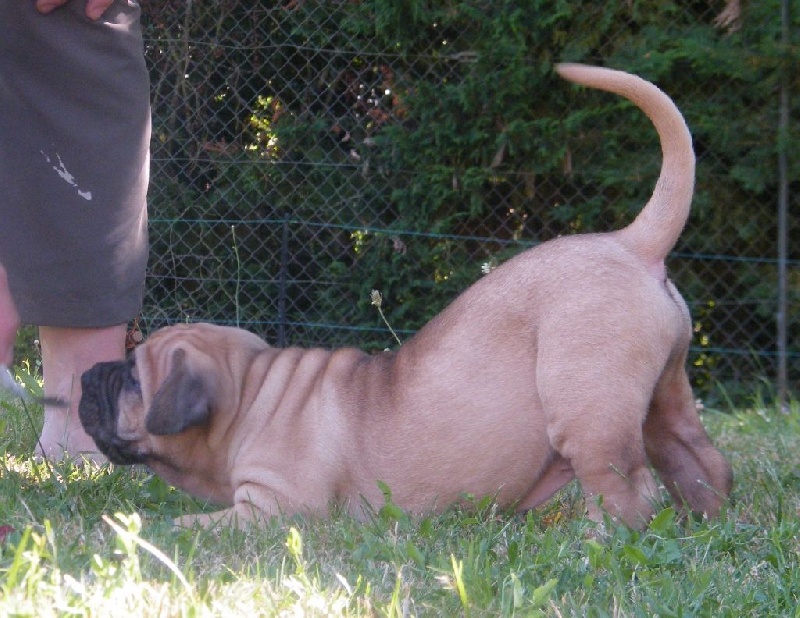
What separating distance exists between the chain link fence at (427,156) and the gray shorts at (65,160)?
2.60m

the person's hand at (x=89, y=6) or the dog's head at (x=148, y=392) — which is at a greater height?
the person's hand at (x=89, y=6)

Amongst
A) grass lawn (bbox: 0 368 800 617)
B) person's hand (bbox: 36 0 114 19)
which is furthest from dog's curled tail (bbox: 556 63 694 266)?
person's hand (bbox: 36 0 114 19)

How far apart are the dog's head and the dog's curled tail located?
1.38m

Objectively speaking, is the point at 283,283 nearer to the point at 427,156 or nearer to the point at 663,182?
the point at 427,156

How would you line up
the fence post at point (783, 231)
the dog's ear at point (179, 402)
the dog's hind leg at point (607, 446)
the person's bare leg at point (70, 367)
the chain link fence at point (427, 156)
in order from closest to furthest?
the dog's hind leg at point (607, 446) → the dog's ear at point (179, 402) → the person's bare leg at point (70, 367) → the fence post at point (783, 231) → the chain link fence at point (427, 156)

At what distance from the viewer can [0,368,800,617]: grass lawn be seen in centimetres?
207

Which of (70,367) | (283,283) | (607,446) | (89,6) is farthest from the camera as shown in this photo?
(283,283)

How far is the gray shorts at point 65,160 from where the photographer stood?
3.88 meters

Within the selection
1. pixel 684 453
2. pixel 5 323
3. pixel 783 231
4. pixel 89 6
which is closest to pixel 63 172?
pixel 89 6

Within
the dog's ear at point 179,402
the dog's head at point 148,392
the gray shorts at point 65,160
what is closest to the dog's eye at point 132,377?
the dog's head at point 148,392

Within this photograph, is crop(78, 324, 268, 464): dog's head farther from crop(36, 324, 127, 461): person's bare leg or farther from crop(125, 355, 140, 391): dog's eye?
crop(36, 324, 127, 461): person's bare leg

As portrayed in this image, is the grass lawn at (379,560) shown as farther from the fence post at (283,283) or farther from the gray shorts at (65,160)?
the fence post at (283,283)

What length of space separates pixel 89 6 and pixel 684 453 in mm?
2581

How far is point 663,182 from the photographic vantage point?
3.33 meters
